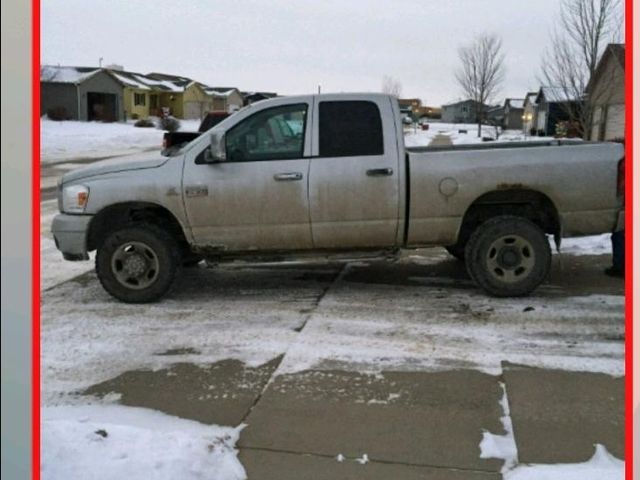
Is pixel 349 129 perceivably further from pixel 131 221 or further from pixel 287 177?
pixel 131 221

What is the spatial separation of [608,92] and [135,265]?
1163 cm

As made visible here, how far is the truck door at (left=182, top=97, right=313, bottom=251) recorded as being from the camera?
6.33m

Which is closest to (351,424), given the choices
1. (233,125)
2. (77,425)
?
(77,425)

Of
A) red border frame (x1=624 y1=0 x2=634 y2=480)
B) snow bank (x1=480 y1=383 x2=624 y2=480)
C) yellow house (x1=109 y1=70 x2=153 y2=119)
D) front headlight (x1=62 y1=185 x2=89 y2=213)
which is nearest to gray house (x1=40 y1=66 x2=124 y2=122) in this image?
yellow house (x1=109 y1=70 x2=153 y2=119)

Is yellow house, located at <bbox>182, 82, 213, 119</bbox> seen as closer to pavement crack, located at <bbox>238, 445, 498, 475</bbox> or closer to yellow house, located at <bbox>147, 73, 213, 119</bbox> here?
yellow house, located at <bbox>147, 73, 213, 119</bbox>

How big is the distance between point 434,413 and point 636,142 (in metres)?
2.48

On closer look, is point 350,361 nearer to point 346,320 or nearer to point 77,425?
point 346,320

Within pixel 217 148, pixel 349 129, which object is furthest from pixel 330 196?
pixel 217 148

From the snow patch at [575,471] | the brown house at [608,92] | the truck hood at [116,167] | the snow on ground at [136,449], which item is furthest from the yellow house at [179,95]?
the snow patch at [575,471]

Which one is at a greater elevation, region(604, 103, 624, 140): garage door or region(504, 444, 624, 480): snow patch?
region(604, 103, 624, 140): garage door

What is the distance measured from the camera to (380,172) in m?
6.32

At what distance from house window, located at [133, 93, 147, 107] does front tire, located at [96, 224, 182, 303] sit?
5019 cm

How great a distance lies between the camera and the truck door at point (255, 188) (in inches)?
249

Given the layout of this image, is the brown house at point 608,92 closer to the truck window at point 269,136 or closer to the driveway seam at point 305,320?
the driveway seam at point 305,320
